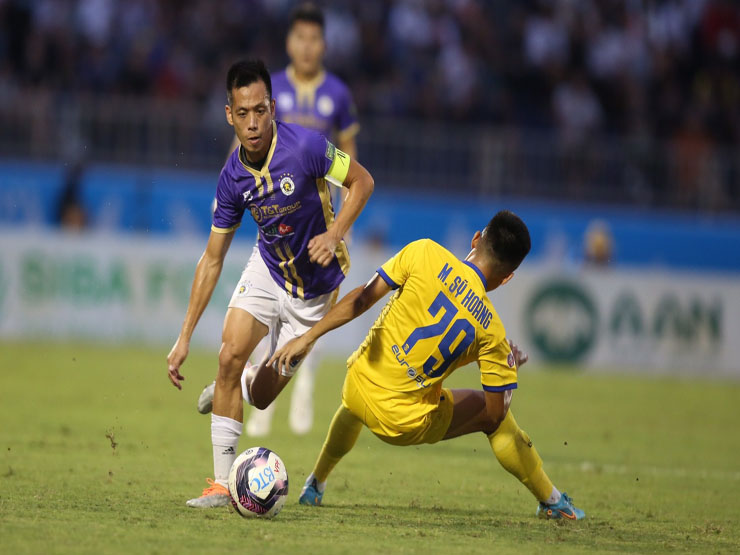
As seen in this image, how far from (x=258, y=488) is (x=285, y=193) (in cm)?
168

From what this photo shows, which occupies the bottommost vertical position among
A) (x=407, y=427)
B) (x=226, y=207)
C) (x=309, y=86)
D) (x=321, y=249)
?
(x=407, y=427)

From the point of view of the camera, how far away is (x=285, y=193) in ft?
20.4

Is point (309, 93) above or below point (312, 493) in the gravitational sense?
above

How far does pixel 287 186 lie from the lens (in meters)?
6.21

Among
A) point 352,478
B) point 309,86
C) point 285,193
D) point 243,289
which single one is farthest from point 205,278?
point 309,86

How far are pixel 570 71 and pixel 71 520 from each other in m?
17.4

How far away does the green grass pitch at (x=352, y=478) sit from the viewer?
520cm

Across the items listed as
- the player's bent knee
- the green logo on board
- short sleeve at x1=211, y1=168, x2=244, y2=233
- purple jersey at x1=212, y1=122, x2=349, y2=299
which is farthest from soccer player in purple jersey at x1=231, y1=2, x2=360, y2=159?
the green logo on board

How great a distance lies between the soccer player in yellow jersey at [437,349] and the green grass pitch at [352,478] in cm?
50

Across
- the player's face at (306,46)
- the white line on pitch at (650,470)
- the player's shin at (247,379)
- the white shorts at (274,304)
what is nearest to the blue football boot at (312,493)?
the player's shin at (247,379)

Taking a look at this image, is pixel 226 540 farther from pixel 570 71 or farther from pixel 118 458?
pixel 570 71

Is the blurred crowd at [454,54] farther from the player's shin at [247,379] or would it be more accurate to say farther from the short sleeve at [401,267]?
the short sleeve at [401,267]

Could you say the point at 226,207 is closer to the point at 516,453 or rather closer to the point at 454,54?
the point at 516,453

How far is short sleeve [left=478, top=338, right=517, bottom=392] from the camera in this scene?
5.76 m
